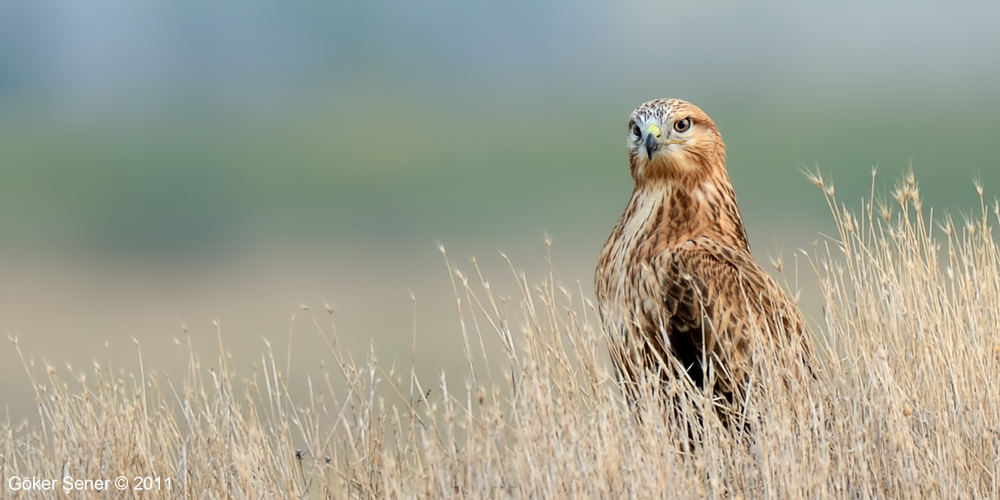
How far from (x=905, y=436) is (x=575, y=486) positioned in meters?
1.29

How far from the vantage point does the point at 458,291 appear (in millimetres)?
4559

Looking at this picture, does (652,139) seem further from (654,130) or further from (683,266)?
(683,266)

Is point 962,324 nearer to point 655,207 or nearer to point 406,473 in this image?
point 655,207

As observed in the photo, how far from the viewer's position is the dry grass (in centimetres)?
391

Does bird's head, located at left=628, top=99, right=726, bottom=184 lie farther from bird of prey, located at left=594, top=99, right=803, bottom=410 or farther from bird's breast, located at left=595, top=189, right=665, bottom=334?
bird's breast, located at left=595, top=189, right=665, bottom=334

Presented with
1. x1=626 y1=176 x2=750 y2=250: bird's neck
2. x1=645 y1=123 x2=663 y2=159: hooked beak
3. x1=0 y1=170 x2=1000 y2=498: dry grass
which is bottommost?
x1=0 y1=170 x2=1000 y2=498: dry grass

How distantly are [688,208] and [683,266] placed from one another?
0.37 m

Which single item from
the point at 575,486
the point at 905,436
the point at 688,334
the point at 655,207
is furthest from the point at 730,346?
the point at 575,486

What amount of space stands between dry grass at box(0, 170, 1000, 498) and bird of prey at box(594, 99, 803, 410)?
0.97 feet

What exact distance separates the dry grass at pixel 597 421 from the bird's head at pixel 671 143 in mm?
664

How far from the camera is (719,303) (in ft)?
16.8

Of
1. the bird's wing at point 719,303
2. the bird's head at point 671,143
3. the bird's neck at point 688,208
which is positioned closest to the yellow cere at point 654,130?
the bird's head at point 671,143

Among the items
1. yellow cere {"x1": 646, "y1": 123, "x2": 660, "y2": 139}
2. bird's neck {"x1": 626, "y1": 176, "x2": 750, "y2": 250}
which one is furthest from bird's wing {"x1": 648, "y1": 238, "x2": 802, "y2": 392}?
yellow cere {"x1": 646, "y1": 123, "x2": 660, "y2": 139}

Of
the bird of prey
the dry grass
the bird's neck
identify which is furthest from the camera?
the bird's neck
